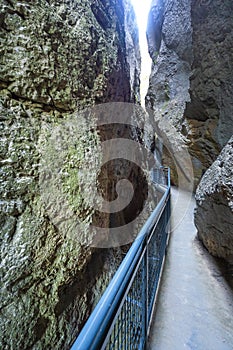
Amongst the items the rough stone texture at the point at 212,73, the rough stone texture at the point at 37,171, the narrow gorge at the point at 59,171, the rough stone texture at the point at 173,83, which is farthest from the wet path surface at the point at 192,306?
the rough stone texture at the point at 173,83

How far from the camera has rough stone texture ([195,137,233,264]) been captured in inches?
78.2

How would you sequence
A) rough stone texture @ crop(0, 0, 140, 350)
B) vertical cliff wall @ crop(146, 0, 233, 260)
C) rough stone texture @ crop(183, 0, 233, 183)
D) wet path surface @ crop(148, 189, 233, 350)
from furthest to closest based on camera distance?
rough stone texture @ crop(183, 0, 233, 183) < vertical cliff wall @ crop(146, 0, 233, 260) < wet path surface @ crop(148, 189, 233, 350) < rough stone texture @ crop(0, 0, 140, 350)

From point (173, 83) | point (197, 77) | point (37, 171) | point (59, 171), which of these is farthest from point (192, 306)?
point (173, 83)

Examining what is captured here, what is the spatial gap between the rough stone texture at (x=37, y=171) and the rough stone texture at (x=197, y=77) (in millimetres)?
3668

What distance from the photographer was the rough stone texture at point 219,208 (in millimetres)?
1987

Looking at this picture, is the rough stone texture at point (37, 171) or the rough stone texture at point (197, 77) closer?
the rough stone texture at point (37, 171)

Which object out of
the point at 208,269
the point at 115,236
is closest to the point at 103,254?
the point at 115,236

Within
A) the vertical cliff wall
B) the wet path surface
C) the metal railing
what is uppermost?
the vertical cliff wall

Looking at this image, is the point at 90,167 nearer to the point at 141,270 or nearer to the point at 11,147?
the point at 11,147

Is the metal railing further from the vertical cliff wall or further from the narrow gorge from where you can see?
the vertical cliff wall

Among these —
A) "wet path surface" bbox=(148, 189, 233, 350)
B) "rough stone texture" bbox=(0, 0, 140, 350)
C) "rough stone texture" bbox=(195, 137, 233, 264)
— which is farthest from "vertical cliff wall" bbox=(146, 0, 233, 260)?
"rough stone texture" bbox=(0, 0, 140, 350)

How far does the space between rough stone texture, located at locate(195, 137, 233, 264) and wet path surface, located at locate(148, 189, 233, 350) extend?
1.04 ft

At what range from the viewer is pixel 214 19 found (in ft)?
13.4

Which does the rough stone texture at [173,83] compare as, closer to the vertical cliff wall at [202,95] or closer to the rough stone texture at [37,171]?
the vertical cliff wall at [202,95]
